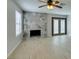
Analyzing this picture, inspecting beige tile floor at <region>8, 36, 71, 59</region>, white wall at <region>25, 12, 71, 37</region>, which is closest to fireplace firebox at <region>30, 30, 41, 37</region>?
white wall at <region>25, 12, 71, 37</region>

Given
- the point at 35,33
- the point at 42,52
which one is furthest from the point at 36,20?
the point at 42,52

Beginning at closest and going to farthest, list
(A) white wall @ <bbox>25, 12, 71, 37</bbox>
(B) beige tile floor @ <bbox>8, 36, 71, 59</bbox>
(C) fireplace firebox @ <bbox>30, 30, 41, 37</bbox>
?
1. (B) beige tile floor @ <bbox>8, 36, 71, 59</bbox>
2. (A) white wall @ <bbox>25, 12, 71, 37</bbox>
3. (C) fireplace firebox @ <bbox>30, 30, 41, 37</bbox>

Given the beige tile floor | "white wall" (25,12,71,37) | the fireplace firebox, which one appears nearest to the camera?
the beige tile floor

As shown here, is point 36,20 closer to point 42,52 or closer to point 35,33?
point 35,33

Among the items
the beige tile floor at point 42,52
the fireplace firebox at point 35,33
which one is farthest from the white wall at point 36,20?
the beige tile floor at point 42,52

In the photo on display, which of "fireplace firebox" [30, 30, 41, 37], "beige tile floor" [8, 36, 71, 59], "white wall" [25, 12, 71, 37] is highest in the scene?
"white wall" [25, 12, 71, 37]

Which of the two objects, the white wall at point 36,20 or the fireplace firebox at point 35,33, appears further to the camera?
the fireplace firebox at point 35,33

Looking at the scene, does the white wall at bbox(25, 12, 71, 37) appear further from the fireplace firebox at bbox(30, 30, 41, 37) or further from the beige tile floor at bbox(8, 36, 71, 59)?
the beige tile floor at bbox(8, 36, 71, 59)

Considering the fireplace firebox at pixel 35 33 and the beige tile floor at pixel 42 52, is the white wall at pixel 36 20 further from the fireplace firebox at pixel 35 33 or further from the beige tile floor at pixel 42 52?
the beige tile floor at pixel 42 52

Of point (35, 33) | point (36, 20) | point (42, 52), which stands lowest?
point (42, 52)

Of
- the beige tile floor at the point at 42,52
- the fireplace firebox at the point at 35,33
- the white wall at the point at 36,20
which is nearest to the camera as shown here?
the beige tile floor at the point at 42,52

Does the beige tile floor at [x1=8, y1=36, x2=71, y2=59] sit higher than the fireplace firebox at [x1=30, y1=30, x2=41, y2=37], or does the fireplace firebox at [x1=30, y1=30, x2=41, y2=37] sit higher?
the fireplace firebox at [x1=30, y1=30, x2=41, y2=37]
